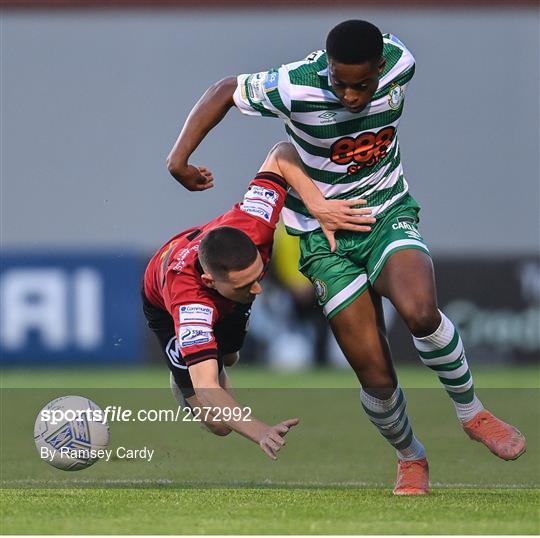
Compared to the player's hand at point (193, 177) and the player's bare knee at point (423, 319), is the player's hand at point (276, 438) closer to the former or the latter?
the player's bare knee at point (423, 319)

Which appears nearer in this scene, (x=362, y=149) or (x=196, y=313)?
(x=196, y=313)

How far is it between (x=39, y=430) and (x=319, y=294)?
1665mm

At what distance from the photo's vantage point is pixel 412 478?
6.59 metres

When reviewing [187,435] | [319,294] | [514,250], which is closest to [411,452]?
[319,294]

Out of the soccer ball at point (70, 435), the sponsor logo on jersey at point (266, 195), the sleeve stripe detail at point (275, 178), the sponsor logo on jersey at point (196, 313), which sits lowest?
the soccer ball at point (70, 435)

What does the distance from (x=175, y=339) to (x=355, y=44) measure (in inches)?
93.9

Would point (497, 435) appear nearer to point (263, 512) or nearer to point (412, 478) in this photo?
point (412, 478)

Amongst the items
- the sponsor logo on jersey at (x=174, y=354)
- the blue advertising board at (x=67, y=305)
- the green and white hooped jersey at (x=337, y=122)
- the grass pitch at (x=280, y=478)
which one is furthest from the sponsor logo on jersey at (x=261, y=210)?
the blue advertising board at (x=67, y=305)

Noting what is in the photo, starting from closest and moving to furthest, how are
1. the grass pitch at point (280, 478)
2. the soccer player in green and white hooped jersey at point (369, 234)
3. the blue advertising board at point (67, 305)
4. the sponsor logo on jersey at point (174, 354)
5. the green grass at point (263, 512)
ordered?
the green grass at point (263, 512) → the grass pitch at point (280, 478) → the soccer player in green and white hooped jersey at point (369, 234) → the sponsor logo on jersey at point (174, 354) → the blue advertising board at point (67, 305)

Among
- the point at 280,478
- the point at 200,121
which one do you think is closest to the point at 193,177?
the point at 200,121

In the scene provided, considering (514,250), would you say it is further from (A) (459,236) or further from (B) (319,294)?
(B) (319,294)

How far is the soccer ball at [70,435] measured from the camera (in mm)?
6938

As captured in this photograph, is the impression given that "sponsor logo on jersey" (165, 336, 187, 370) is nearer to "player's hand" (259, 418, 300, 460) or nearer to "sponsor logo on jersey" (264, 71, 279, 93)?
"sponsor logo on jersey" (264, 71, 279, 93)

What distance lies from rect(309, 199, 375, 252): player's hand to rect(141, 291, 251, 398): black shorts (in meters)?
0.85
